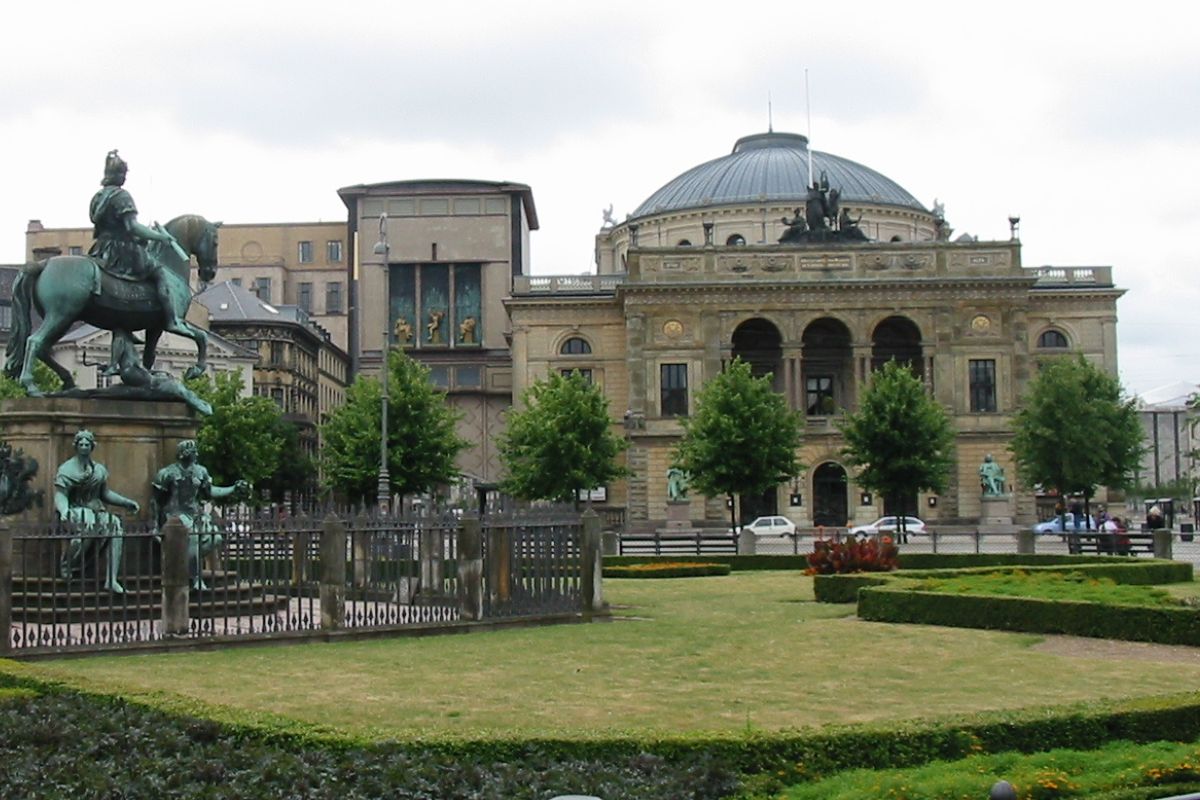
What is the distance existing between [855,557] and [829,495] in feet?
157

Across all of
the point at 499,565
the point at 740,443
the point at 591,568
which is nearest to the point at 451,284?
the point at 740,443

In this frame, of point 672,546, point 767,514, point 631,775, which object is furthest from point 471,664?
point 767,514

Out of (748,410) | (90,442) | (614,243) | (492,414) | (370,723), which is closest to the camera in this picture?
(370,723)

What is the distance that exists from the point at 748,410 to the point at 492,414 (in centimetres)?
3820

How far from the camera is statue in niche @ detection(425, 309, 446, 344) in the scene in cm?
9744

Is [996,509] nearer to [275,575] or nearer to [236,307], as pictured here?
[236,307]

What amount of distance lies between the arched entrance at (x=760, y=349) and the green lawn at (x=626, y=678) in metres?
60.1

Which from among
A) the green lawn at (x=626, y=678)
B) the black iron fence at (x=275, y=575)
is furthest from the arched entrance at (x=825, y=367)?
the black iron fence at (x=275, y=575)

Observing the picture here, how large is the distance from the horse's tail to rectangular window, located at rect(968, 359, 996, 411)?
2510 inches

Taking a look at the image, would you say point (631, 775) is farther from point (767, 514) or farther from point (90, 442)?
point (767, 514)

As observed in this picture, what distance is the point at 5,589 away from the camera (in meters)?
17.3

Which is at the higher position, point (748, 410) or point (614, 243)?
point (614, 243)

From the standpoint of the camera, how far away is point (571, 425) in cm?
6506

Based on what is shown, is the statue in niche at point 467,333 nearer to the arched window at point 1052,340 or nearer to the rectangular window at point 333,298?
the rectangular window at point 333,298
